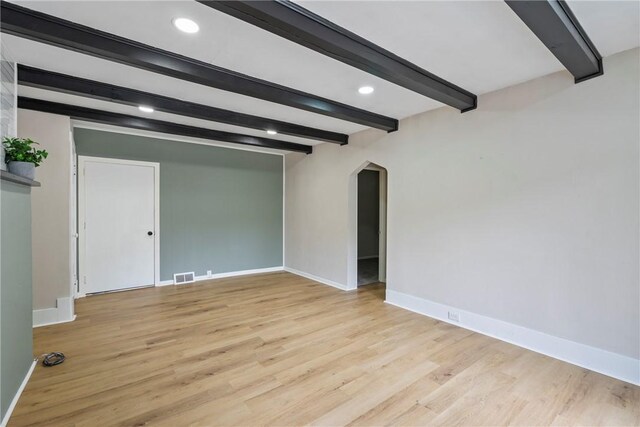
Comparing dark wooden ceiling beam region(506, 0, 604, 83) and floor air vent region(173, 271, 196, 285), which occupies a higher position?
dark wooden ceiling beam region(506, 0, 604, 83)

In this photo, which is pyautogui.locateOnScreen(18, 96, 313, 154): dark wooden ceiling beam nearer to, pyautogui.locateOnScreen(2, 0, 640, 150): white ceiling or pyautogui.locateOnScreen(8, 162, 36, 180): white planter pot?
pyautogui.locateOnScreen(2, 0, 640, 150): white ceiling

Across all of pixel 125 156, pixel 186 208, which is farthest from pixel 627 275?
pixel 125 156

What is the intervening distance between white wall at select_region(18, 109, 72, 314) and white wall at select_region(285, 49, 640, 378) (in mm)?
4112

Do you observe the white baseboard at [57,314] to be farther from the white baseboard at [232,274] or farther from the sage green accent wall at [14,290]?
the white baseboard at [232,274]

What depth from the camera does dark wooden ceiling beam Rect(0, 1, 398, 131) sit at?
1.89 meters

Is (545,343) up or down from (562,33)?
down

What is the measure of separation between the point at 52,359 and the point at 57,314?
1.18 meters

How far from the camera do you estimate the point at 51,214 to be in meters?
3.44

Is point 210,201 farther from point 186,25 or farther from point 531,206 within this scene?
point 531,206

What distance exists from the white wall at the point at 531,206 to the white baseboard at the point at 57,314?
13.4 ft

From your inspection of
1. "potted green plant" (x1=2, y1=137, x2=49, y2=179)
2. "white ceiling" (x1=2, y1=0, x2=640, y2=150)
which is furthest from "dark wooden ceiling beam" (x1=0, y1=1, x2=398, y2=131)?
"potted green plant" (x1=2, y1=137, x2=49, y2=179)

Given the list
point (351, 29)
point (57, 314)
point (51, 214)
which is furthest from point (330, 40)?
point (57, 314)

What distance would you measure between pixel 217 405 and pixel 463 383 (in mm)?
1859

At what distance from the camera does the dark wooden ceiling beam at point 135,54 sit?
1.89 m
